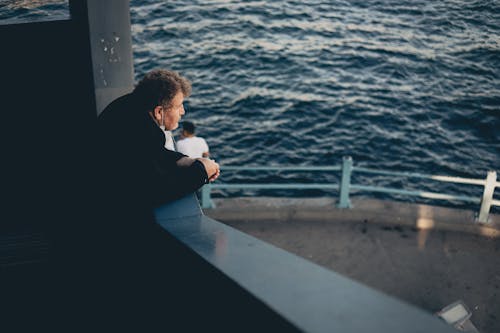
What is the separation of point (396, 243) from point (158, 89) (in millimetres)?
5902

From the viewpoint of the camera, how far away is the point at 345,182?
28.5 feet

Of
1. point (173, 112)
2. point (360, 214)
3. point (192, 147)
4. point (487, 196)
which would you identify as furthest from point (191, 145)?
point (173, 112)

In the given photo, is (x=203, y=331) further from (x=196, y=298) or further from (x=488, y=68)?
Answer: (x=488, y=68)

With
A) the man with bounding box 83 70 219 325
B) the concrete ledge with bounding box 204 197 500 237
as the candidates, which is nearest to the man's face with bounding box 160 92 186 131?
the man with bounding box 83 70 219 325

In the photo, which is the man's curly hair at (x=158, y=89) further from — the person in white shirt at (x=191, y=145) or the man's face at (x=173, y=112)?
the person in white shirt at (x=191, y=145)

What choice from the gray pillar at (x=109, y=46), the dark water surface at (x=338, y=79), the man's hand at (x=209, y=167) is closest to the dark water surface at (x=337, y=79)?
the dark water surface at (x=338, y=79)

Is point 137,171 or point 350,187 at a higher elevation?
point 137,171

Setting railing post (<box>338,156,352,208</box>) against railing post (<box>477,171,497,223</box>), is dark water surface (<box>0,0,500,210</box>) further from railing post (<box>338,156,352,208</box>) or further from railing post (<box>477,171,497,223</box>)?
railing post (<box>477,171,497,223</box>)

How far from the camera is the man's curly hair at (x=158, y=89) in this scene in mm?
2918

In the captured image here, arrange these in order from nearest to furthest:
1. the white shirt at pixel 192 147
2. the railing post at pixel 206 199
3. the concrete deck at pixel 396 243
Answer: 1. the concrete deck at pixel 396 243
2. the white shirt at pixel 192 147
3. the railing post at pixel 206 199

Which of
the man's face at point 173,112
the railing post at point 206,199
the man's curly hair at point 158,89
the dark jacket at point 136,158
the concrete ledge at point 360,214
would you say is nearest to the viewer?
the dark jacket at point 136,158

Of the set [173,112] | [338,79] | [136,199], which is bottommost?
[338,79]

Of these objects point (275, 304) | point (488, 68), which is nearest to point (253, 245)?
point (275, 304)

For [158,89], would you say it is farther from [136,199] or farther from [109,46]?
[109,46]
